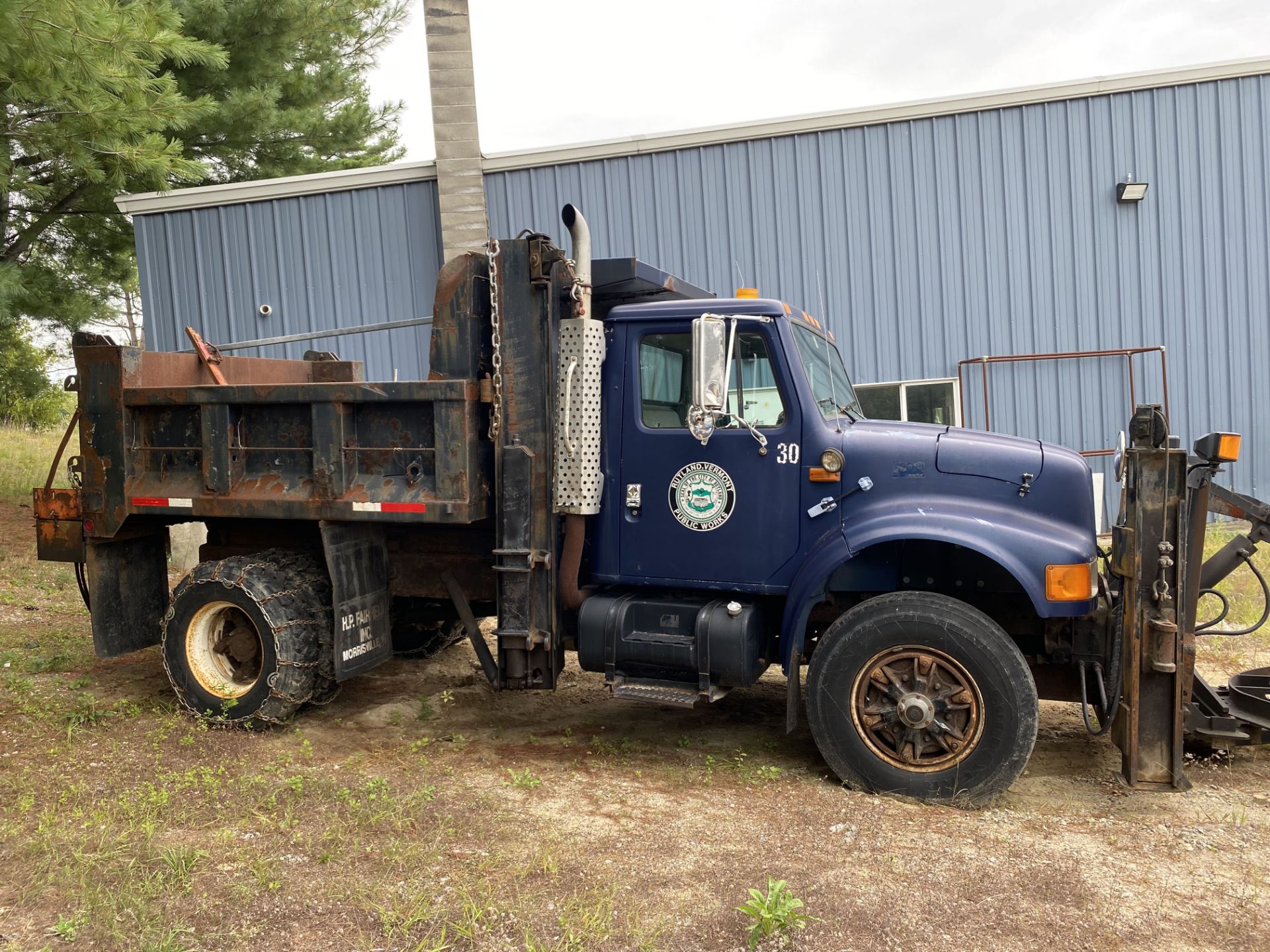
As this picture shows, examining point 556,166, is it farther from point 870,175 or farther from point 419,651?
point 419,651

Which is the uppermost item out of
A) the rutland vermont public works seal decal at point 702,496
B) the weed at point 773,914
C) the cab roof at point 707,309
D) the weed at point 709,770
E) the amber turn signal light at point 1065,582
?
the cab roof at point 707,309

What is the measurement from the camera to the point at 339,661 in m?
5.71

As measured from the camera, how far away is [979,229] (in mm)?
11016

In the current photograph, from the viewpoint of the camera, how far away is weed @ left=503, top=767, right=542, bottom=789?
4930 mm

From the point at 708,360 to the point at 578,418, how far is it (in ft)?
3.06

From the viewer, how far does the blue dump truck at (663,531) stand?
15.3 ft

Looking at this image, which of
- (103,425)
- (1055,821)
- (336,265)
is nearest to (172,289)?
(336,265)

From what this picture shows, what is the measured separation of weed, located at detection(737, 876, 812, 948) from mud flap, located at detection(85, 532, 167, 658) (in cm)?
463

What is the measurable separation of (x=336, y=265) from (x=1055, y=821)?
411 inches

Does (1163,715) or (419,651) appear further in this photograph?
(419,651)

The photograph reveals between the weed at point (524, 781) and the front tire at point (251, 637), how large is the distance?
1.54 metres

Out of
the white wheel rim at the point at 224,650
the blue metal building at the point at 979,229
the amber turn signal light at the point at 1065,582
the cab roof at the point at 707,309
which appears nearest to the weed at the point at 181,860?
the white wheel rim at the point at 224,650

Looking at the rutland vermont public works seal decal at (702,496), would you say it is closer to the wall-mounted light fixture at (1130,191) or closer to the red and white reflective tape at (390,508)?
the red and white reflective tape at (390,508)

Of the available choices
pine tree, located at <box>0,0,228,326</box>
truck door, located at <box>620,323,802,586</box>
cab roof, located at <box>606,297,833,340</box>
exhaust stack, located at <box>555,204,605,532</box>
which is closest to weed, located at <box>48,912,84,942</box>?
exhaust stack, located at <box>555,204,605,532</box>
